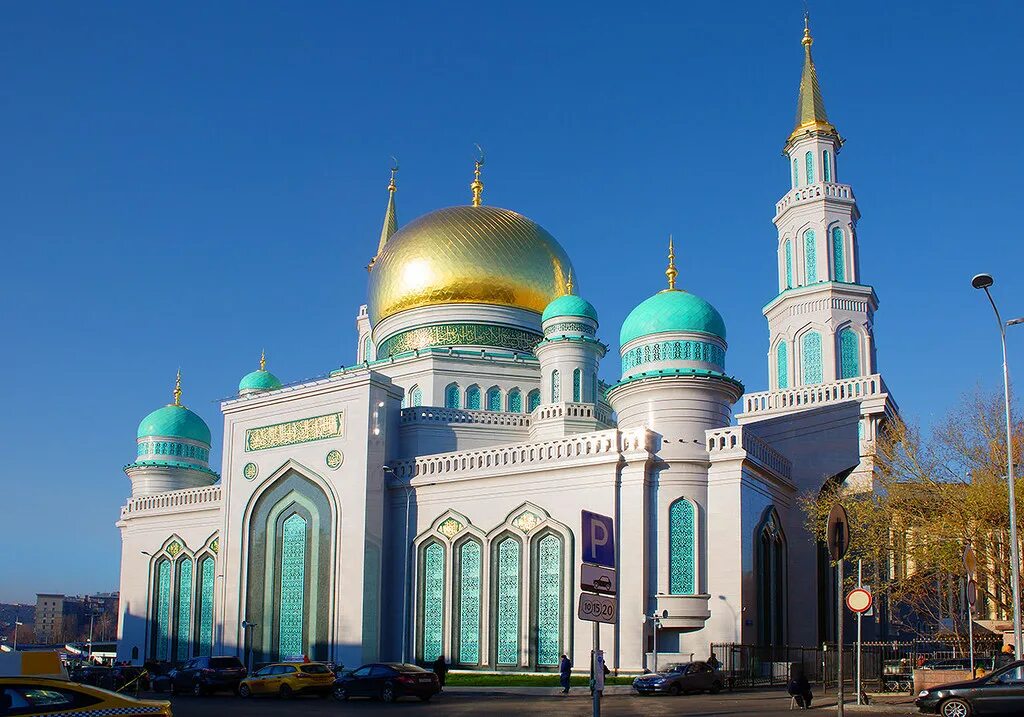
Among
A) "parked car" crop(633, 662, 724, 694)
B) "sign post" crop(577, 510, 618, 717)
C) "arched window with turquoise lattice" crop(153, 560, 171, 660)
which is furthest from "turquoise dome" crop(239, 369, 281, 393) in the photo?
"sign post" crop(577, 510, 618, 717)

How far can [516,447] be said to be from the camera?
30297 millimetres

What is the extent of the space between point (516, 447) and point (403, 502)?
14.4 ft

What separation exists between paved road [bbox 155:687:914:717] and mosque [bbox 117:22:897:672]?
4.45m

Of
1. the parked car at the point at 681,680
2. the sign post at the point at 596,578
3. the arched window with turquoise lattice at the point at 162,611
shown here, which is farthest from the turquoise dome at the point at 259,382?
the sign post at the point at 596,578

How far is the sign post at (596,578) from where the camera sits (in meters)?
13.2

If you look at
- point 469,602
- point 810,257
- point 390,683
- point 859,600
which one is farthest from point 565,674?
point 810,257

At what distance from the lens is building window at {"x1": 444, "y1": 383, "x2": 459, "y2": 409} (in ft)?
122

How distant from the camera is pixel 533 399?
124 feet

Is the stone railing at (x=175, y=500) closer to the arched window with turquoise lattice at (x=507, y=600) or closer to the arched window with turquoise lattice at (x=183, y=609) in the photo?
the arched window with turquoise lattice at (x=183, y=609)

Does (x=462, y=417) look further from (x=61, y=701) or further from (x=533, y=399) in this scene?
(x=61, y=701)

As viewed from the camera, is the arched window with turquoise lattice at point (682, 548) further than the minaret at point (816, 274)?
No

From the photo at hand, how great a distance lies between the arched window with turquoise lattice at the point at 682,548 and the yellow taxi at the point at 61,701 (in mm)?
18536

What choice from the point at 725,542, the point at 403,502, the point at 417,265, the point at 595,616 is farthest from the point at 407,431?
the point at 595,616

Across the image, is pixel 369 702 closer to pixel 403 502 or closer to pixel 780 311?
pixel 403 502
